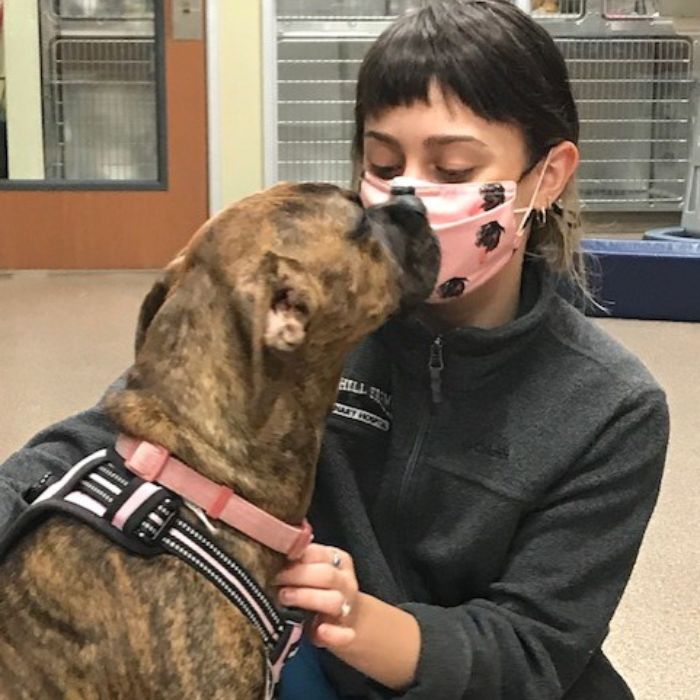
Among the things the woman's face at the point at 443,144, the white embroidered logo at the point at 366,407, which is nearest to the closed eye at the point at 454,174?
the woman's face at the point at 443,144

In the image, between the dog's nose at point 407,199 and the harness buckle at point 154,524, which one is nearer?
the harness buckle at point 154,524

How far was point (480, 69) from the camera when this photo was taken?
1.39m

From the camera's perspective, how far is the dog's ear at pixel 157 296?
124 cm

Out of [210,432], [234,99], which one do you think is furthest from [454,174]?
[234,99]

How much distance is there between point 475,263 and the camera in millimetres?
1435

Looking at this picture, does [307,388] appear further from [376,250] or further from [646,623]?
[646,623]

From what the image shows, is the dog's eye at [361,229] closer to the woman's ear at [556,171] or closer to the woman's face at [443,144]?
the woman's face at [443,144]

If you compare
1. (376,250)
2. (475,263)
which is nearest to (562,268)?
(475,263)

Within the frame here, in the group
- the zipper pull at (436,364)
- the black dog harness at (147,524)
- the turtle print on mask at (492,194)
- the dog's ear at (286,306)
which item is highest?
the turtle print on mask at (492,194)

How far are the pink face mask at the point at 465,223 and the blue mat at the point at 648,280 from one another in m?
2.48

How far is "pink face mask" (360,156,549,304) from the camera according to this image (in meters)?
1.39

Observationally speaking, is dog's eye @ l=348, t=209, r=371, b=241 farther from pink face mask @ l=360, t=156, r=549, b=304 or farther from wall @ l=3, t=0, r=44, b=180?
wall @ l=3, t=0, r=44, b=180

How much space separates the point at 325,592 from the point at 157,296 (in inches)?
13.6

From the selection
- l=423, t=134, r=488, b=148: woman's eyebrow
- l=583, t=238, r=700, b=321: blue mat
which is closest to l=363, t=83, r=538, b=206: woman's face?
l=423, t=134, r=488, b=148: woman's eyebrow
